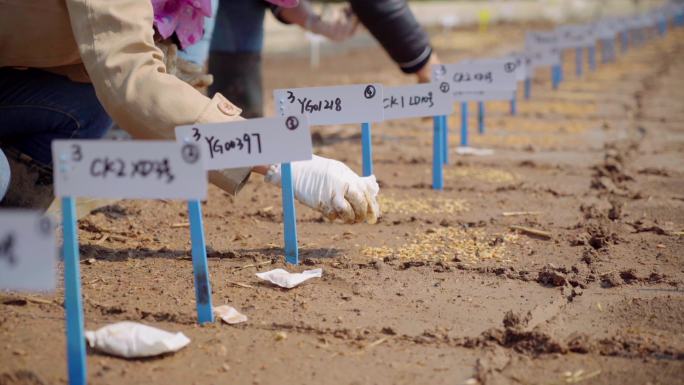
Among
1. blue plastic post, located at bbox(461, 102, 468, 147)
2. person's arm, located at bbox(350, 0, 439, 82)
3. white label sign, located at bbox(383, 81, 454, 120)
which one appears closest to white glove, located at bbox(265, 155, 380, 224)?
white label sign, located at bbox(383, 81, 454, 120)

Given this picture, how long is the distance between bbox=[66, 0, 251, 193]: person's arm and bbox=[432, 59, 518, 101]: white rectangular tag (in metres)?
2.73

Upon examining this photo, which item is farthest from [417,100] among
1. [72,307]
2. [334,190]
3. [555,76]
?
[555,76]

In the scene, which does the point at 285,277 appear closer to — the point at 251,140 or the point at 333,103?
the point at 251,140

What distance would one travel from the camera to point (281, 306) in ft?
8.65

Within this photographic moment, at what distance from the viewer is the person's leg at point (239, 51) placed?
5.61 m

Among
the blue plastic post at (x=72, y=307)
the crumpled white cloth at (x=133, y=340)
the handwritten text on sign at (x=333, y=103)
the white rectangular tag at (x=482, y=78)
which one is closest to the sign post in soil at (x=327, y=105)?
the handwritten text on sign at (x=333, y=103)

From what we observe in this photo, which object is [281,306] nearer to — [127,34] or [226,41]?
[127,34]

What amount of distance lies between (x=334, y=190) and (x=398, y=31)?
2.41 meters

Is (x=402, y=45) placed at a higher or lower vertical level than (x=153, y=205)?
higher

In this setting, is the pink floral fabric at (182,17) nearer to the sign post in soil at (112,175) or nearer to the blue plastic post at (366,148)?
the blue plastic post at (366,148)

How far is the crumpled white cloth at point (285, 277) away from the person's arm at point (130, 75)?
55 centimetres

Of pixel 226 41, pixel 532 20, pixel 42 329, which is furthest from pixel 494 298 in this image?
pixel 532 20

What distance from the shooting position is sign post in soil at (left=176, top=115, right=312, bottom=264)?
2.46 metres

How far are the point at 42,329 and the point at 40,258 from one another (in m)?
0.60
